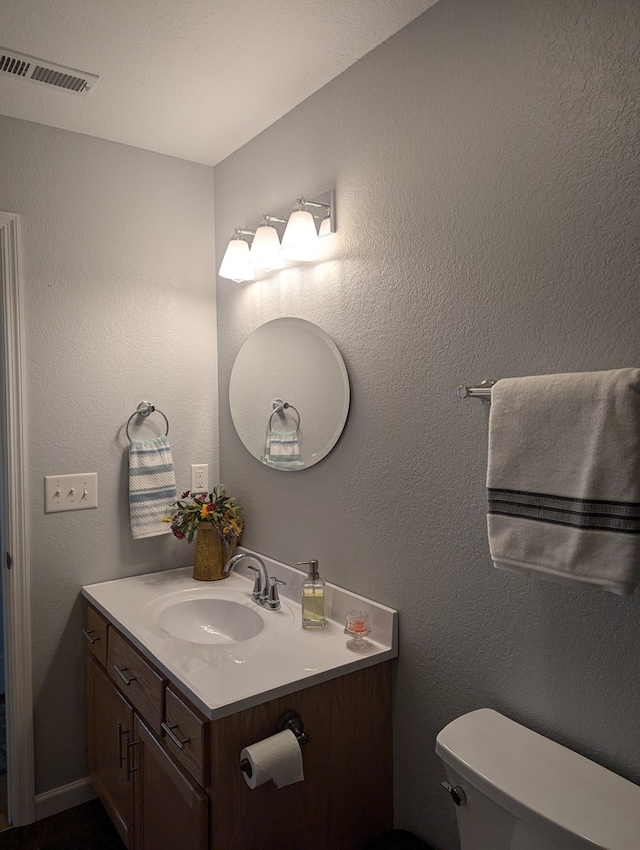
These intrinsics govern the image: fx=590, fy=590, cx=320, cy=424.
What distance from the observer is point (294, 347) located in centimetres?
192

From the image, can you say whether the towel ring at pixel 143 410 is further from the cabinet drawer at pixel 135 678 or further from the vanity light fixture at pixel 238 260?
the cabinet drawer at pixel 135 678

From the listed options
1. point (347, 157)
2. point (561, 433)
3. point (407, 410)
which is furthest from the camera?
point (347, 157)

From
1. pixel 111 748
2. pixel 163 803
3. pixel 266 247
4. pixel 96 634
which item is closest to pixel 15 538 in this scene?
pixel 96 634

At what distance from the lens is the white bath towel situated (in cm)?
96

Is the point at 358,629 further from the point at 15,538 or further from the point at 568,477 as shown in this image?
the point at 15,538

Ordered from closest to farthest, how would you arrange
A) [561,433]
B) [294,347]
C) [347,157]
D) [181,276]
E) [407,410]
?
1. [561,433]
2. [407,410]
3. [347,157]
4. [294,347]
5. [181,276]

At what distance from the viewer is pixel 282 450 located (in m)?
1.98

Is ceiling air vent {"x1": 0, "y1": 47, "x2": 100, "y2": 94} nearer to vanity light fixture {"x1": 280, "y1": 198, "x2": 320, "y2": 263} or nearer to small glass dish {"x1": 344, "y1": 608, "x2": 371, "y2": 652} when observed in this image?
vanity light fixture {"x1": 280, "y1": 198, "x2": 320, "y2": 263}

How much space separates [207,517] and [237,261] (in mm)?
896

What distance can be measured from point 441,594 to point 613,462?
60cm

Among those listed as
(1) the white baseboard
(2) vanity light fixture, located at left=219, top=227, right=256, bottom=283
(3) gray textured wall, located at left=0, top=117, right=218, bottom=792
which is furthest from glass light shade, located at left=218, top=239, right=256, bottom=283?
(1) the white baseboard

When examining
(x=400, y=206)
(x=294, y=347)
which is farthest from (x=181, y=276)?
(x=400, y=206)

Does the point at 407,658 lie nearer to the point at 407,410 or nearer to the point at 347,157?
the point at 407,410

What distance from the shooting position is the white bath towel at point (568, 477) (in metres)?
0.96
